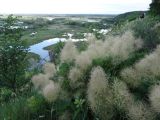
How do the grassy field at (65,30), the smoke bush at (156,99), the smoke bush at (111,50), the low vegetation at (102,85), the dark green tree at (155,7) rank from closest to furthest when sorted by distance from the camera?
the smoke bush at (156,99) → the low vegetation at (102,85) → the smoke bush at (111,50) → the grassy field at (65,30) → the dark green tree at (155,7)

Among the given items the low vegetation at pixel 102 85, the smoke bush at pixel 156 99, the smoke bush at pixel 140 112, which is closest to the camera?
the smoke bush at pixel 156 99

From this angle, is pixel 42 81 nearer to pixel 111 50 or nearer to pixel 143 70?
pixel 111 50

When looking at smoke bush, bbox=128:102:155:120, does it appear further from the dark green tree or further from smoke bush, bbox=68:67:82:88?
the dark green tree

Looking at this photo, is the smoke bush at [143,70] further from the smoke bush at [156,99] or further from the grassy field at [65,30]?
the grassy field at [65,30]

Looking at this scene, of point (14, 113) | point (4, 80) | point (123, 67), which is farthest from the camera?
point (4, 80)

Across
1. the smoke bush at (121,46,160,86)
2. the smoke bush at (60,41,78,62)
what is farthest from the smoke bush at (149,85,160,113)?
the smoke bush at (60,41,78,62)

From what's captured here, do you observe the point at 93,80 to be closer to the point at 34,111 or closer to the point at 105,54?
the point at 105,54

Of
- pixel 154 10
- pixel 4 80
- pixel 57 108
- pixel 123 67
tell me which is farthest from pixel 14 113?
pixel 154 10

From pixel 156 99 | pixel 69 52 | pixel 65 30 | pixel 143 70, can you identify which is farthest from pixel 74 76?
pixel 65 30

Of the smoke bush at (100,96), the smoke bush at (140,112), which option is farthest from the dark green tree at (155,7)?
the smoke bush at (140,112)
